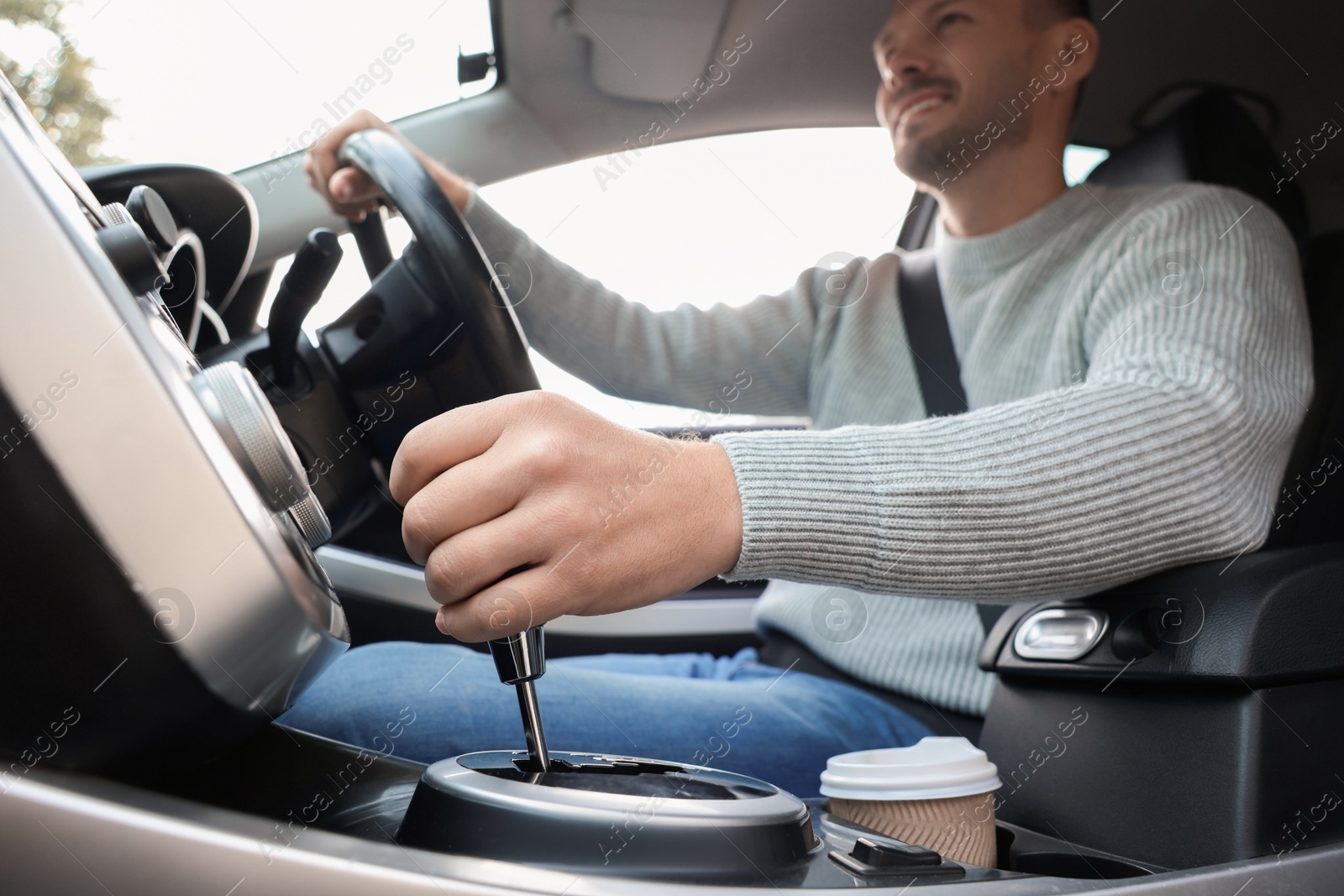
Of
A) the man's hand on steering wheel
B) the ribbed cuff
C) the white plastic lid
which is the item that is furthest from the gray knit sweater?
the man's hand on steering wheel

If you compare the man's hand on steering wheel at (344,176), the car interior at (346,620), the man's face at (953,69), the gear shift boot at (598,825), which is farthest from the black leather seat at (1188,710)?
the man's face at (953,69)

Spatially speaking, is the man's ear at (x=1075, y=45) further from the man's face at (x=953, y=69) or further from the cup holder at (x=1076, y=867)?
the cup holder at (x=1076, y=867)

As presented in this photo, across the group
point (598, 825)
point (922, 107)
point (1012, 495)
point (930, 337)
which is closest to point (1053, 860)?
point (1012, 495)

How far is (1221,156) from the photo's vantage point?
40.3 inches

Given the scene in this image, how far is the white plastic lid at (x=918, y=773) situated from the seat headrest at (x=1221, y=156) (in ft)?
2.68

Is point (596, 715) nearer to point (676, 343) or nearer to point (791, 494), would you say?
point (791, 494)

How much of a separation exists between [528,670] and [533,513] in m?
A: 0.12

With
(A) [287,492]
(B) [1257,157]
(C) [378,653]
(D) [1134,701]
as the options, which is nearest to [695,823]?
(A) [287,492]

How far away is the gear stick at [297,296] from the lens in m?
0.62

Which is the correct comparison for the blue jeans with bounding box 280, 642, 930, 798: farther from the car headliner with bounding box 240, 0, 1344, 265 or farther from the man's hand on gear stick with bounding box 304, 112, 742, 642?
the car headliner with bounding box 240, 0, 1344, 265

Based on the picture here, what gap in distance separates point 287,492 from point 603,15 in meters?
1.03

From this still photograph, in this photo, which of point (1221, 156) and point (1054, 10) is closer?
point (1221, 156)

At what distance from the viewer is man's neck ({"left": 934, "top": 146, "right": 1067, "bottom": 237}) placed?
122 centimetres

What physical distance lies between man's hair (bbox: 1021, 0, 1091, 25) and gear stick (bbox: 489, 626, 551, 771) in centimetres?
124
